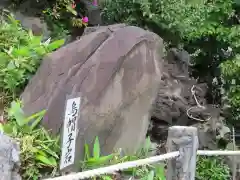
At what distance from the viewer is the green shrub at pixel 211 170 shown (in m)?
4.76

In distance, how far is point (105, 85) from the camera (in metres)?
3.65

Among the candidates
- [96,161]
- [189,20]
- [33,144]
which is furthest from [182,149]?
[189,20]

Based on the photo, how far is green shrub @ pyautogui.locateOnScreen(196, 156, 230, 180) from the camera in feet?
15.6

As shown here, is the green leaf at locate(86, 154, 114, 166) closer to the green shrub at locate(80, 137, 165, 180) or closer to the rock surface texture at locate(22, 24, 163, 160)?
the green shrub at locate(80, 137, 165, 180)

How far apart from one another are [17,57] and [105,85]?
1080 millimetres

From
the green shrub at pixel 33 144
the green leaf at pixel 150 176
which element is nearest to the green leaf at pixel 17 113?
the green shrub at pixel 33 144

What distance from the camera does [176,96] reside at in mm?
4926

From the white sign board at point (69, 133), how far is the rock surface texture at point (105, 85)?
1.32ft

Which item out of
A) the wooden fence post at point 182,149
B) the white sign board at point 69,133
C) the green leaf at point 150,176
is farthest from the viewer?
the green leaf at point 150,176

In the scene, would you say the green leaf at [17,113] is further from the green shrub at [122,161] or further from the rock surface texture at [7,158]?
the rock surface texture at [7,158]

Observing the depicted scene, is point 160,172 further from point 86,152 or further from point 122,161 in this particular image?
point 86,152

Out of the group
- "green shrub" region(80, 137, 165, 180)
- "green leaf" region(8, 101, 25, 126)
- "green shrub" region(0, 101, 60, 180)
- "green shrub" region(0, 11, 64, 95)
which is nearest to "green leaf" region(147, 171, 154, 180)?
"green shrub" region(80, 137, 165, 180)

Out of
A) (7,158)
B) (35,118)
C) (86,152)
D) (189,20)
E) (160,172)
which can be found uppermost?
(189,20)

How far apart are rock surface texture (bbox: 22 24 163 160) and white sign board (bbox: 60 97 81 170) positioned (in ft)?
1.32
